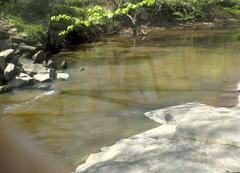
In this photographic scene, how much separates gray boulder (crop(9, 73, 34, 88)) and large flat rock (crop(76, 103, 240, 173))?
7.44 m

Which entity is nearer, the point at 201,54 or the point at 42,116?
the point at 42,116

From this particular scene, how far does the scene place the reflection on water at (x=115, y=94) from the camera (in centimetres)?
964

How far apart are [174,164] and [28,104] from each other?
715 cm

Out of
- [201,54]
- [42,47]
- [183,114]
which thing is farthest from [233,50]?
[183,114]

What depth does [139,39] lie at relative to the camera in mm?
28734

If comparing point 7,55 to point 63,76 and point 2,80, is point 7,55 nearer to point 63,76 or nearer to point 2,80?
point 2,80

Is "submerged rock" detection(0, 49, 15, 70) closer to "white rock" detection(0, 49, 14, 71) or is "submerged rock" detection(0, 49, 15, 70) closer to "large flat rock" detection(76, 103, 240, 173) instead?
"white rock" detection(0, 49, 14, 71)

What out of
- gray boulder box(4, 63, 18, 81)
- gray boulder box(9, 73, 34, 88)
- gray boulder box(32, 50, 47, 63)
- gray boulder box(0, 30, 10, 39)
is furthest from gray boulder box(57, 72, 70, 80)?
gray boulder box(0, 30, 10, 39)

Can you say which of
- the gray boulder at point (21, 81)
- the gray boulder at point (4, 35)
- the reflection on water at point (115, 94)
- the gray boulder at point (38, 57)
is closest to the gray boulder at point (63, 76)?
the reflection on water at point (115, 94)

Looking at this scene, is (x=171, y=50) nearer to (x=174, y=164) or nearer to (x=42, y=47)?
(x=42, y=47)

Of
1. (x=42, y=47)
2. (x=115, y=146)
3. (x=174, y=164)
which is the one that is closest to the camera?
(x=174, y=164)

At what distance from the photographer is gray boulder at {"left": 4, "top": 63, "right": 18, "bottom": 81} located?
1504 cm

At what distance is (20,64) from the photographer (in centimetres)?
1677

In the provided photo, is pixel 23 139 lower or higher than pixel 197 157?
lower
